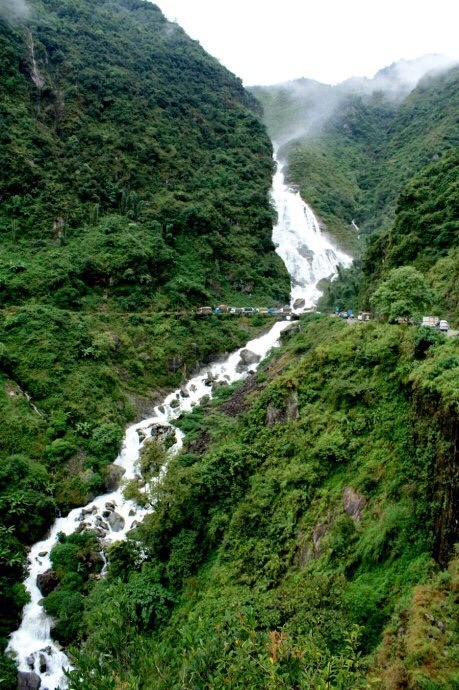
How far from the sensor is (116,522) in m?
26.5

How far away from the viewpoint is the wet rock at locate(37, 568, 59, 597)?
2236cm

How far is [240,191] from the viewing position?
69125 mm

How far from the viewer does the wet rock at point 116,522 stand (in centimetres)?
2630

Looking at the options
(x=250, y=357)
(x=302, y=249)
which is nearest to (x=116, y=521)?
(x=250, y=357)

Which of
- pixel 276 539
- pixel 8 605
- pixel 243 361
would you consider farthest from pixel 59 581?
pixel 243 361

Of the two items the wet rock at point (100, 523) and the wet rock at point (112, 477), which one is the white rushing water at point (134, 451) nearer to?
the wet rock at point (100, 523)

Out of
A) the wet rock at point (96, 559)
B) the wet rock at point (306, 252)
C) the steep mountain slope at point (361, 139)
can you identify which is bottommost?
the wet rock at point (96, 559)

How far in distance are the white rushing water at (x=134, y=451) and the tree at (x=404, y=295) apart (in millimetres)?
18007

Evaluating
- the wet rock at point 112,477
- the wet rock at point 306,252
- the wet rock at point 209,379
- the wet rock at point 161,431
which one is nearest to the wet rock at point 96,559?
the wet rock at point 112,477

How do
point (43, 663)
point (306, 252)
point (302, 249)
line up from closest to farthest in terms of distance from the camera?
1. point (43, 663)
2. point (306, 252)
3. point (302, 249)

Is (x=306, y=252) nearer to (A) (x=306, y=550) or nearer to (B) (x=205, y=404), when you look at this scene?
(B) (x=205, y=404)

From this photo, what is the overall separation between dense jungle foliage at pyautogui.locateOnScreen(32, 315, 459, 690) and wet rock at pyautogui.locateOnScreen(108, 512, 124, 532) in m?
2.67

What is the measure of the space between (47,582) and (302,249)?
2437 inches

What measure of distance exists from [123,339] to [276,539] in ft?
88.2
